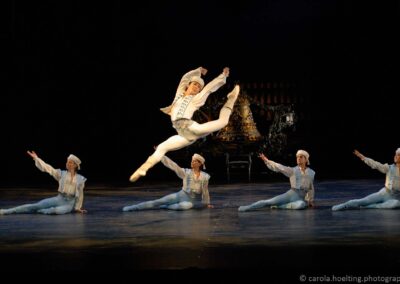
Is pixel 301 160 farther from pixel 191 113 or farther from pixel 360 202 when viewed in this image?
pixel 191 113

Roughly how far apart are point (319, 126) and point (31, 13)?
14.8 ft

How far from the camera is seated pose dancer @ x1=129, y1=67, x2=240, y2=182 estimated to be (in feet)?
22.0

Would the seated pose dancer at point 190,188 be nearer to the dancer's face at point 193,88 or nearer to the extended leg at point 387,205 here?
the dancer's face at point 193,88

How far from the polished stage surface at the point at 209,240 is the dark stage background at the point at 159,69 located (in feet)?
11.3

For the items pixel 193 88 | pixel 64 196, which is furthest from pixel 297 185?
pixel 64 196

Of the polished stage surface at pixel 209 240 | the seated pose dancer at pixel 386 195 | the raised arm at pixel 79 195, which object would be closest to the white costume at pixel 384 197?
the seated pose dancer at pixel 386 195

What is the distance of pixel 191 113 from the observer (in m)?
6.74

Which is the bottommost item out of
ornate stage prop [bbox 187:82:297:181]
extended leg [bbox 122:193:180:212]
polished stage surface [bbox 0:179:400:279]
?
polished stage surface [bbox 0:179:400:279]

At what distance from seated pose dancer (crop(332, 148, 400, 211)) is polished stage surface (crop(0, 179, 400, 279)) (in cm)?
11

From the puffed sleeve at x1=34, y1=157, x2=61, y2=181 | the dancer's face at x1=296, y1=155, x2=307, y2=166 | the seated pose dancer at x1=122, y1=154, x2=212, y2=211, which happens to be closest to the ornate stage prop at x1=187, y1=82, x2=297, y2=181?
the seated pose dancer at x1=122, y1=154, x2=212, y2=211

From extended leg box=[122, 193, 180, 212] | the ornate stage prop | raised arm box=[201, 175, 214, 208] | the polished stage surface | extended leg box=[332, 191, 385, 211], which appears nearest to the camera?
the polished stage surface

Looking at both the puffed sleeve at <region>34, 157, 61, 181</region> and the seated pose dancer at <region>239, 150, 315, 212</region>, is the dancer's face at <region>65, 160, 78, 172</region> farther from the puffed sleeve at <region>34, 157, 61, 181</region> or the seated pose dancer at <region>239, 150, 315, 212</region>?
the seated pose dancer at <region>239, 150, 315, 212</region>

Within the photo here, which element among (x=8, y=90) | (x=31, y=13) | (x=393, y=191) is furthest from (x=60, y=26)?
(x=393, y=191)

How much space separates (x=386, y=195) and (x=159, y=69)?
499 cm
